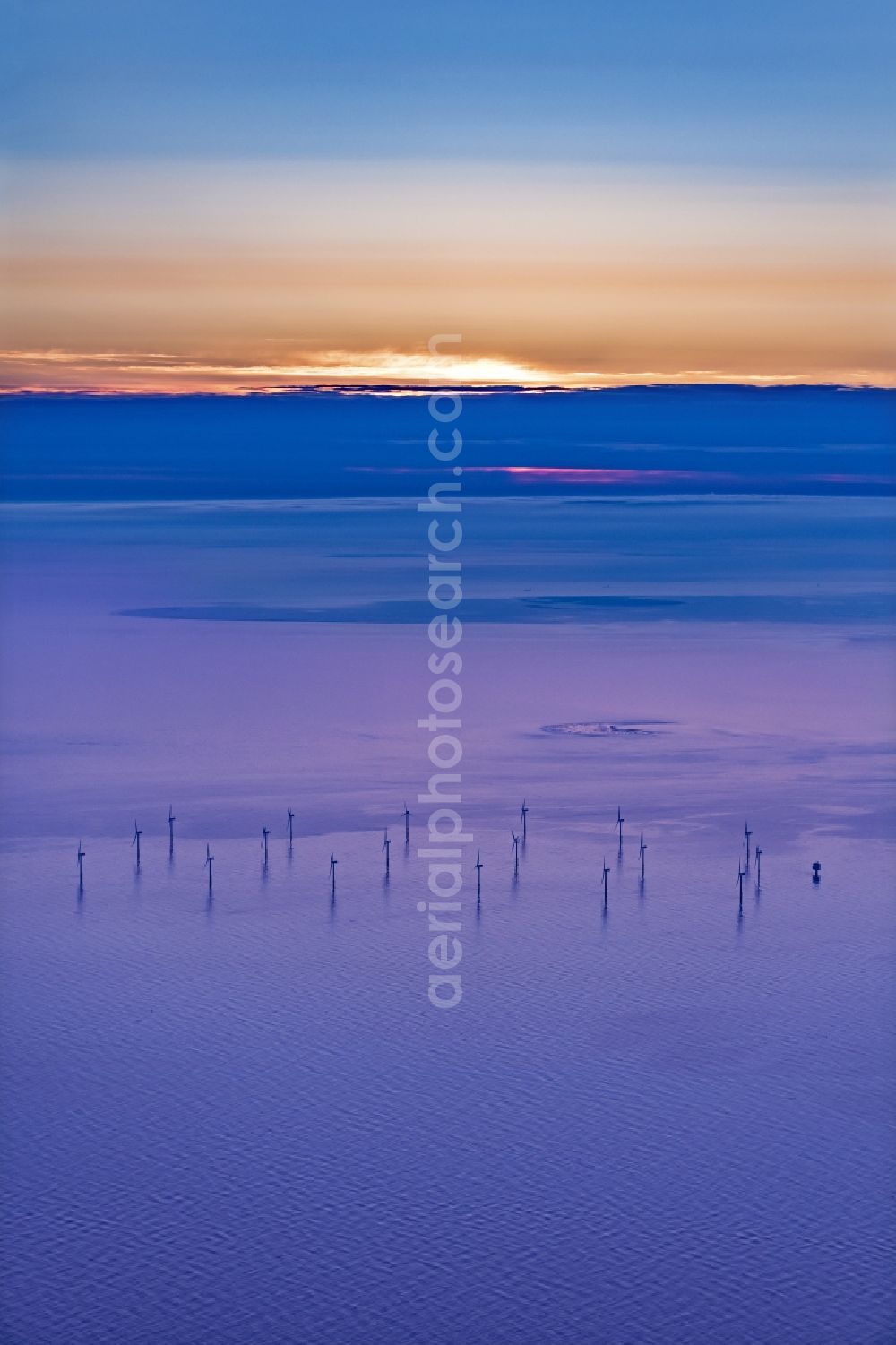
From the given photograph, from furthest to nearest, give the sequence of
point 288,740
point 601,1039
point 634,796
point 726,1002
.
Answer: point 288,740 < point 634,796 < point 726,1002 < point 601,1039

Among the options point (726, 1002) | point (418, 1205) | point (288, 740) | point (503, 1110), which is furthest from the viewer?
point (288, 740)

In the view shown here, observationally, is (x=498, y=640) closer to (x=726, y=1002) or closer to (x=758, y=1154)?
(x=726, y=1002)

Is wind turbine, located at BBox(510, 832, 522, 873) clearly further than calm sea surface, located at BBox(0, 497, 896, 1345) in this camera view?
Yes

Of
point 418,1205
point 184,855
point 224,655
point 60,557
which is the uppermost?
point 60,557

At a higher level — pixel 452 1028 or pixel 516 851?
pixel 516 851

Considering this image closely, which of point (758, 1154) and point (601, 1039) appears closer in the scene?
point (758, 1154)

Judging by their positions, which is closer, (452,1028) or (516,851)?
(452,1028)

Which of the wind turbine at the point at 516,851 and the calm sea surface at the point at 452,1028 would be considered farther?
the wind turbine at the point at 516,851

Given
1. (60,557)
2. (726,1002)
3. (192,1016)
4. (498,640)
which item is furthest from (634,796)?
(60,557)
